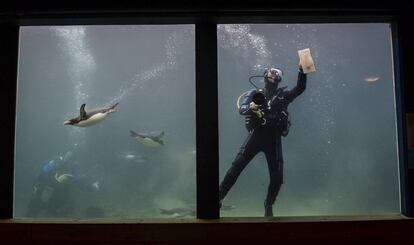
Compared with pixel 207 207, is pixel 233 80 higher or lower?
higher

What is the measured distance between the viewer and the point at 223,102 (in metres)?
29.8

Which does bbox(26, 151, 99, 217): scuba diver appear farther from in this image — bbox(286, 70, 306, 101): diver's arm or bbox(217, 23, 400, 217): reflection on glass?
bbox(217, 23, 400, 217): reflection on glass

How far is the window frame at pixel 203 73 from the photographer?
2.85 m

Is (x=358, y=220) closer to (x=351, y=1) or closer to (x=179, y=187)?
(x=351, y=1)

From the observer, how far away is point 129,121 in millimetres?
34312

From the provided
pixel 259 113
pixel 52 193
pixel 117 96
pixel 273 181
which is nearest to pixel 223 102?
pixel 117 96

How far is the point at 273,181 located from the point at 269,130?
1.91 feet

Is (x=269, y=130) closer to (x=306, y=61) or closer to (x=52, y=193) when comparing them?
(x=306, y=61)

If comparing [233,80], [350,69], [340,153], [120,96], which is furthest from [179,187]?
[350,69]

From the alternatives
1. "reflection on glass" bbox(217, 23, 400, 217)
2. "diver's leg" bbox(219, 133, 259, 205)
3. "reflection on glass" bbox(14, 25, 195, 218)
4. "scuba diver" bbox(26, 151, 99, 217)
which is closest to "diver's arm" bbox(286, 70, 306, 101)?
"diver's leg" bbox(219, 133, 259, 205)

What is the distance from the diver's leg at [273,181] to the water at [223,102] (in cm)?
1536

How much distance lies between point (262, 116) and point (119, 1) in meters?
2.03

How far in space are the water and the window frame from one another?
16011 millimetres

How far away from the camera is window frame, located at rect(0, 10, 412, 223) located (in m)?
2.85
